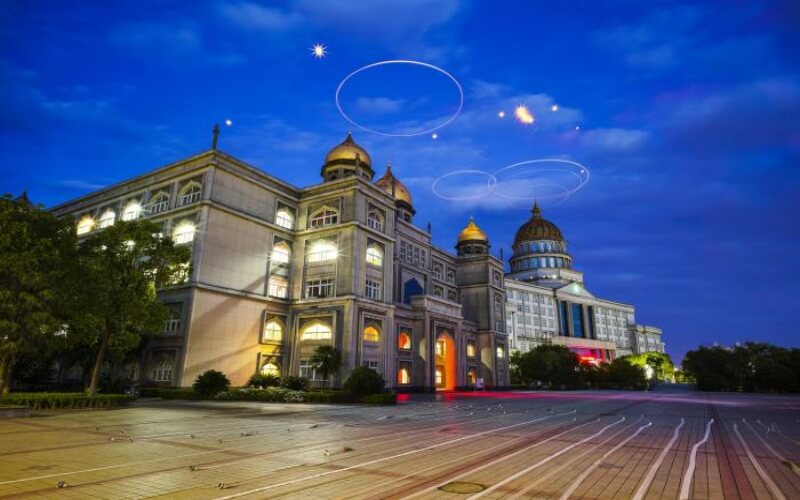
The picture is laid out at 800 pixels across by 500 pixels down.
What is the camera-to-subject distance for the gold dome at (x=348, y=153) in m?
63.5

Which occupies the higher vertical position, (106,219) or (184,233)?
(106,219)

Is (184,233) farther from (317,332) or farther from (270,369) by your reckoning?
(317,332)

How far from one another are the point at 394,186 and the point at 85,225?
4572cm

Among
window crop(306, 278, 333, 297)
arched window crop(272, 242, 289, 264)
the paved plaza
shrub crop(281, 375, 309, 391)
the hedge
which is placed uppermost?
arched window crop(272, 242, 289, 264)

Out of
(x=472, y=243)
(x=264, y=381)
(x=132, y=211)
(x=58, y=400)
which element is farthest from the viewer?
(x=472, y=243)

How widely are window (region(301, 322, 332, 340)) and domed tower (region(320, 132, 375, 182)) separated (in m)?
22.4

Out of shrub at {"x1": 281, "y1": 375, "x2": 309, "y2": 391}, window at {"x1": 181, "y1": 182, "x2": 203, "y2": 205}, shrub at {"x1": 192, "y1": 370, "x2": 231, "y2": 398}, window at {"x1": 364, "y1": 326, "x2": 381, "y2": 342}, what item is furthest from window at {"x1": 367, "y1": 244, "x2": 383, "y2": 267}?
shrub at {"x1": 192, "y1": 370, "x2": 231, "y2": 398}

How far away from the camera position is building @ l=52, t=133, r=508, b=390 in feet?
140

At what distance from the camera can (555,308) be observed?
135 meters

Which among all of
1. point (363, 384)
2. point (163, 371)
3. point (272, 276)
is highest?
point (272, 276)

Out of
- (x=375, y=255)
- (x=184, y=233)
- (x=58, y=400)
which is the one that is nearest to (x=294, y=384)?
(x=375, y=255)

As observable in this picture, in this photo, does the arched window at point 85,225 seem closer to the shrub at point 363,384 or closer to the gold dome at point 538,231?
the shrub at point 363,384

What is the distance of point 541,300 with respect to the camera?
436ft

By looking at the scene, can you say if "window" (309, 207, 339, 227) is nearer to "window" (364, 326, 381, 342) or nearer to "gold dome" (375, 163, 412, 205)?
"window" (364, 326, 381, 342)
